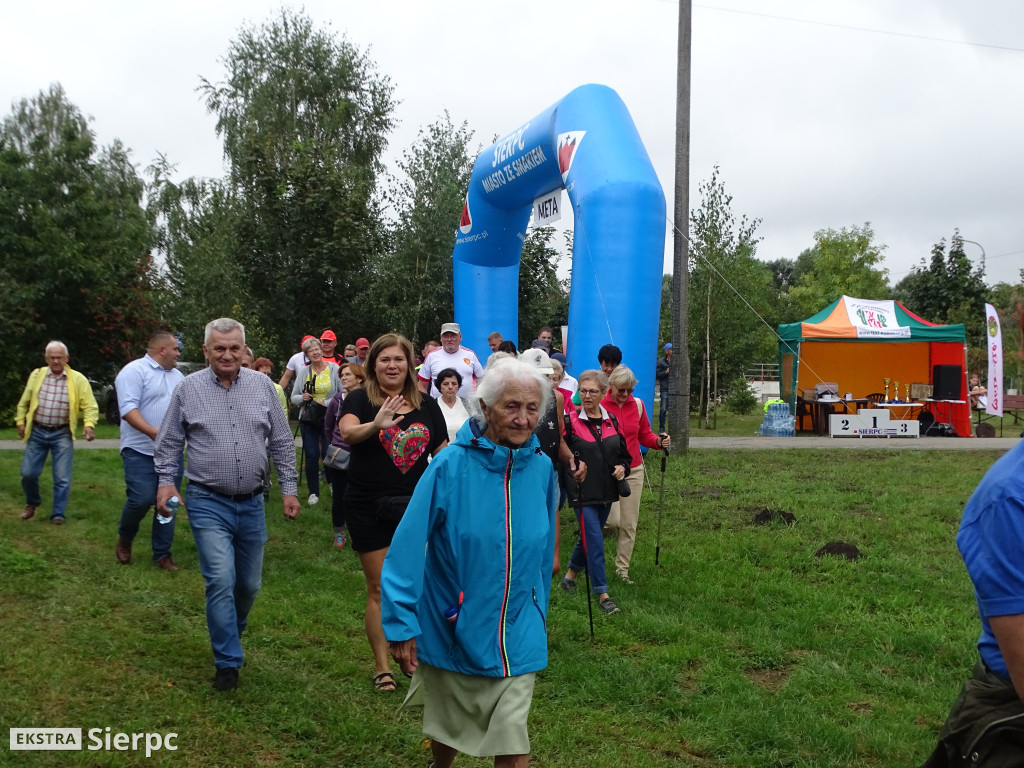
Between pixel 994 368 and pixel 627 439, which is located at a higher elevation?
pixel 994 368

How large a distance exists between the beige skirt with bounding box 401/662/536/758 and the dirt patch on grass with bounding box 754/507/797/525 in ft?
22.8

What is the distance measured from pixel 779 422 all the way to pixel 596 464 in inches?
558

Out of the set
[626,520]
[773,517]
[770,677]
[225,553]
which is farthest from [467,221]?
[225,553]

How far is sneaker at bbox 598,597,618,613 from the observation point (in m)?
6.67

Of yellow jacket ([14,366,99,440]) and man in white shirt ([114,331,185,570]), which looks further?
yellow jacket ([14,366,99,440])

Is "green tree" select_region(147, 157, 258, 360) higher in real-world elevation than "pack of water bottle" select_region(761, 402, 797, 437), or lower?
higher

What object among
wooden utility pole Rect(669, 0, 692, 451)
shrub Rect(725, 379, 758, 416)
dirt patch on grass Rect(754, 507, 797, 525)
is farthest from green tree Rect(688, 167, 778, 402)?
dirt patch on grass Rect(754, 507, 797, 525)

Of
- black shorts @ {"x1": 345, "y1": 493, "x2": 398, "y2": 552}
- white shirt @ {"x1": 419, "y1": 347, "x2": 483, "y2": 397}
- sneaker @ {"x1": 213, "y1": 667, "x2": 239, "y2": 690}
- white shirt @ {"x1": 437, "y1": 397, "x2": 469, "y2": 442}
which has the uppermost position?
white shirt @ {"x1": 419, "y1": 347, "x2": 483, "y2": 397}

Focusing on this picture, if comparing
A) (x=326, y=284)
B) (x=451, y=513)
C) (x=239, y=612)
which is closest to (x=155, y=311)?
(x=326, y=284)

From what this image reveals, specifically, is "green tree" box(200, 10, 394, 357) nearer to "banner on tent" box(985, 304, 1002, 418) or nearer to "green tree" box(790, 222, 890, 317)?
"banner on tent" box(985, 304, 1002, 418)

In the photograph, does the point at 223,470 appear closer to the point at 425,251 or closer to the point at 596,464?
the point at 596,464

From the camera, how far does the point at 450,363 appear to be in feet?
34.1

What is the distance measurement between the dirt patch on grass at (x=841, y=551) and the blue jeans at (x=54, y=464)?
7.25 m

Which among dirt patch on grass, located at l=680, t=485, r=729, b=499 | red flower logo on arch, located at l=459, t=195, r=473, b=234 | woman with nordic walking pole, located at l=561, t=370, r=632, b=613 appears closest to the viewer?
woman with nordic walking pole, located at l=561, t=370, r=632, b=613
